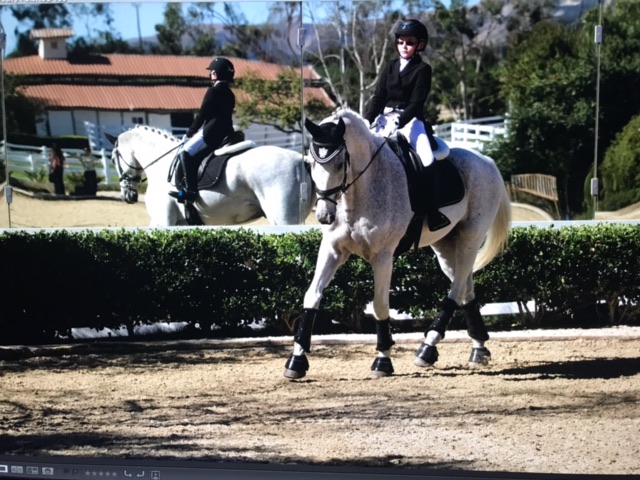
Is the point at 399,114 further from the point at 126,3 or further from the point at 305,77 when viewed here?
the point at 126,3

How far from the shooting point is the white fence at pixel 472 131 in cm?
441

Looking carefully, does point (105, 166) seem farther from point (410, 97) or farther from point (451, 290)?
point (451, 290)

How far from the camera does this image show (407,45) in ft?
14.0

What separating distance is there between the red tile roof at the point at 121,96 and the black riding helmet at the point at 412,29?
0.94 metres

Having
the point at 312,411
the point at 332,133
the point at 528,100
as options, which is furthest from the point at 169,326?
the point at 528,100

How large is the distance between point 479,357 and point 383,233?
2.16 ft

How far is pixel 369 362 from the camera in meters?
4.43

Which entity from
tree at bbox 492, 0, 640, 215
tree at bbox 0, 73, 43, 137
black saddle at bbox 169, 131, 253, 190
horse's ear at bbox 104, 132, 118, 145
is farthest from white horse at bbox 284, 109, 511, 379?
tree at bbox 0, 73, 43, 137

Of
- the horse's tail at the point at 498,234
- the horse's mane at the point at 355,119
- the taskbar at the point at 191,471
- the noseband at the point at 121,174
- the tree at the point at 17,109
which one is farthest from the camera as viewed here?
the noseband at the point at 121,174

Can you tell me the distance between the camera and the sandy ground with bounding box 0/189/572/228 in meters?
4.68

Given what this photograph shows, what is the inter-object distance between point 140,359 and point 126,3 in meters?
1.52

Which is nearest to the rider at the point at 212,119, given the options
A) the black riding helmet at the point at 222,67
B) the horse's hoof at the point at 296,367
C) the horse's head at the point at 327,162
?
the black riding helmet at the point at 222,67

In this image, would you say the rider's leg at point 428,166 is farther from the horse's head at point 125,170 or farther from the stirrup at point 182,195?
the horse's head at point 125,170

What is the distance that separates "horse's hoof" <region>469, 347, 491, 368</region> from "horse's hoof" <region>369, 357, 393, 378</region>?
A: 1.12ft
